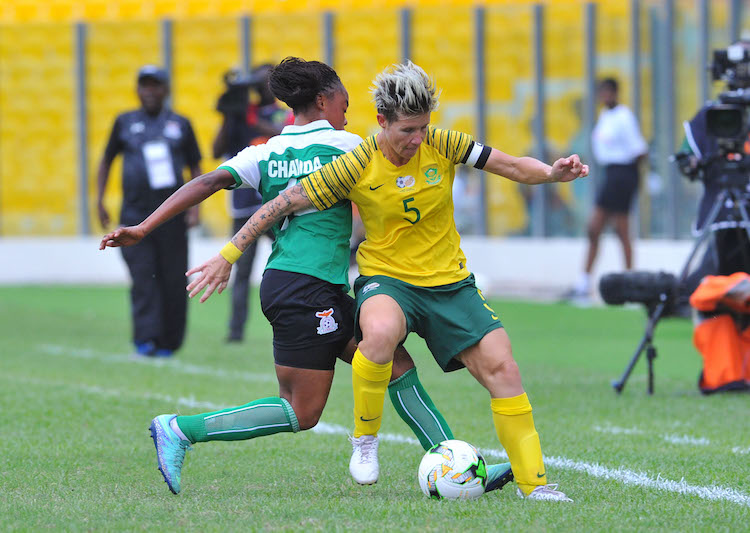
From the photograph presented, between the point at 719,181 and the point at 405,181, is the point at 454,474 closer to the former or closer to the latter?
the point at 405,181

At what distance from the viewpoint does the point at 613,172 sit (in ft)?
52.0

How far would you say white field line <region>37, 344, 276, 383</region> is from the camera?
31.9 ft

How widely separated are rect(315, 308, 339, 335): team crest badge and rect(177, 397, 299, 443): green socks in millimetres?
327

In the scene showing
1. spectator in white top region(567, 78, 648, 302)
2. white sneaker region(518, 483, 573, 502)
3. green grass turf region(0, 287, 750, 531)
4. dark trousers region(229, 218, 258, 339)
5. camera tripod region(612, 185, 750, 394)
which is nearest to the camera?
green grass turf region(0, 287, 750, 531)

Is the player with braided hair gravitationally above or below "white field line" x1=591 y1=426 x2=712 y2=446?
above

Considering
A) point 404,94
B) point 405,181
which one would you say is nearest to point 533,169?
point 405,181

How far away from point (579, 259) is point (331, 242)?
13.0 metres

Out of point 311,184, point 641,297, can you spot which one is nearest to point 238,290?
point 641,297

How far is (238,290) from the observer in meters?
11.9

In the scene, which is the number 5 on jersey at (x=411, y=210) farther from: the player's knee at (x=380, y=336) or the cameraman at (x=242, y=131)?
the cameraman at (x=242, y=131)

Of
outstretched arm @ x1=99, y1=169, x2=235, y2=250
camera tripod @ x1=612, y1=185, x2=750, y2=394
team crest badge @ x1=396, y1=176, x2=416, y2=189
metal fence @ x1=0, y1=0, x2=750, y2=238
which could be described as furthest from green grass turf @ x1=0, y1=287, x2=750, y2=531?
metal fence @ x1=0, y1=0, x2=750, y2=238

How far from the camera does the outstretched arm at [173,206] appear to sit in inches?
207

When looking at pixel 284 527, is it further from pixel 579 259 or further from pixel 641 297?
pixel 579 259

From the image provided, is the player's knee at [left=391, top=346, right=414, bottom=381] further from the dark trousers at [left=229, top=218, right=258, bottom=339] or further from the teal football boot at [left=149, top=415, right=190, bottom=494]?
the dark trousers at [left=229, top=218, right=258, bottom=339]
